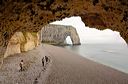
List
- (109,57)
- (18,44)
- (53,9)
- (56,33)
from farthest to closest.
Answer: (56,33) → (109,57) → (18,44) → (53,9)

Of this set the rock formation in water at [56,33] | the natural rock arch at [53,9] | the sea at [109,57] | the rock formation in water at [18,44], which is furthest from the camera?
the rock formation in water at [56,33]

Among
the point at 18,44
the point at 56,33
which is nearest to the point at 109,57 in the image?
the point at 18,44

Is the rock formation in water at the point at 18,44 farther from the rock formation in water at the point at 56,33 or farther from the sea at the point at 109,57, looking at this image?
the rock formation in water at the point at 56,33

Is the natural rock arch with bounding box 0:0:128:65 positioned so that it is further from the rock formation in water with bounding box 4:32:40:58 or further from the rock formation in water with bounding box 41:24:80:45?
the rock formation in water with bounding box 41:24:80:45

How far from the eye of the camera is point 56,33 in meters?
78.4

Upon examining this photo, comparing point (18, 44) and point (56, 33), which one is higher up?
point (18, 44)

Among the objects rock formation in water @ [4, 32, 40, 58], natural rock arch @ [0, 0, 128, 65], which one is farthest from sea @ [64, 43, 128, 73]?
natural rock arch @ [0, 0, 128, 65]

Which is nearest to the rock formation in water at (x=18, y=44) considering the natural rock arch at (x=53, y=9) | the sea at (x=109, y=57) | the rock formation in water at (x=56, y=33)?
the sea at (x=109, y=57)

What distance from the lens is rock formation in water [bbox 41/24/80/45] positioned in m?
75.6

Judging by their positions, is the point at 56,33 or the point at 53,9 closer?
the point at 53,9

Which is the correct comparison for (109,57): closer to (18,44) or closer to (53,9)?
(18,44)

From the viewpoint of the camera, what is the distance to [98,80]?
A: 1664cm

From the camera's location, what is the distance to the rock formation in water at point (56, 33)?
7556cm

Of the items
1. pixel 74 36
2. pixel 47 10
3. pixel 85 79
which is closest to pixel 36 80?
pixel 85 79
